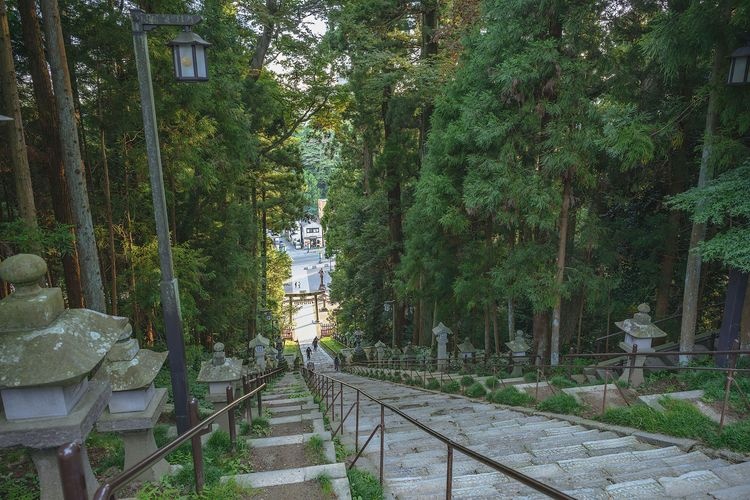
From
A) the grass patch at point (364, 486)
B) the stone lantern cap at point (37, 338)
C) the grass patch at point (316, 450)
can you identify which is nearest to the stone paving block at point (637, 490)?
the grass patch at point (364, 486)

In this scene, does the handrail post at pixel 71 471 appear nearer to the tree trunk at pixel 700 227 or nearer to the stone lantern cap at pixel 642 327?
the tree trunk at pixel 700 227

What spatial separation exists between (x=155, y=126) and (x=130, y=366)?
257cm

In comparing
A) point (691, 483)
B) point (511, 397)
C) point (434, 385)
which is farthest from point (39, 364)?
point (434, 385)

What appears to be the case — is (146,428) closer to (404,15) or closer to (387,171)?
(387,171)

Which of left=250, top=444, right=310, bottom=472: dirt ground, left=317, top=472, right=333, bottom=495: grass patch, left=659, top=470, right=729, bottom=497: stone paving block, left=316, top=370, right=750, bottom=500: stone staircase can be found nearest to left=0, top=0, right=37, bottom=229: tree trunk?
left=250, top=444, right=310, bottom=472: dirt ground

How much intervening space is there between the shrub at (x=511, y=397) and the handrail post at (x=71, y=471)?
691 centimetres

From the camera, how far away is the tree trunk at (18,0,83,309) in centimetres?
608

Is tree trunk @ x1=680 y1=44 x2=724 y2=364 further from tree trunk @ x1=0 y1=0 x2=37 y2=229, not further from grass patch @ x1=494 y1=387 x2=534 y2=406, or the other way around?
tree trunk @ x1=0 y1=0 x2=37 y2=229

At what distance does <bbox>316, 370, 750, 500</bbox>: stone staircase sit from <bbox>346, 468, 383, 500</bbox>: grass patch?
112 mm

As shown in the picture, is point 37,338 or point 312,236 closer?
point 37,338

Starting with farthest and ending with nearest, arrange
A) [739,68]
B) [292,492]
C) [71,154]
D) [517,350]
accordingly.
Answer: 1. [517,350]
2. [71,154]
3. [739,68]
4. [292,492]

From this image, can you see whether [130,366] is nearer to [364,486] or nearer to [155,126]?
[364,486]

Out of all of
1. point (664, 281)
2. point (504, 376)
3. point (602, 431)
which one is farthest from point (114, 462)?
point (664, 281)

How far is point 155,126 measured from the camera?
461cm
